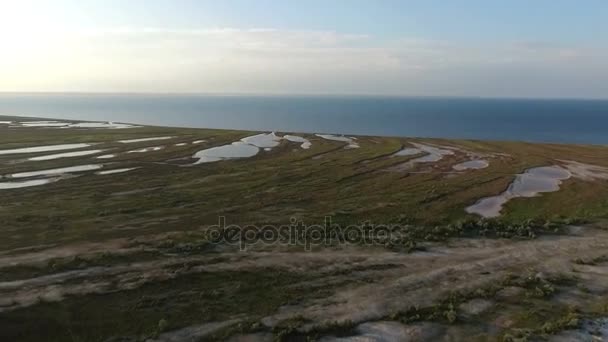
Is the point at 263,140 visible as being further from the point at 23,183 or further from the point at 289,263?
the point at 289,263

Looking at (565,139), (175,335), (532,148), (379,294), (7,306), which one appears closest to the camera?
(175,335)

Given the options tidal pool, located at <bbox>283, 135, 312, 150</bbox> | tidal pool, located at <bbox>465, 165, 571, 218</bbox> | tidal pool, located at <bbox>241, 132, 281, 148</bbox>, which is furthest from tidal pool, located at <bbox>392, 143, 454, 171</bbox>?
tidal pool, located at <bbox>241, 132, 281, 148</bbox>

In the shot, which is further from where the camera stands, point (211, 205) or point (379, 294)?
point (211, 205)

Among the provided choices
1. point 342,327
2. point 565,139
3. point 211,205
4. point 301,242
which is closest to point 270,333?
point 342,327

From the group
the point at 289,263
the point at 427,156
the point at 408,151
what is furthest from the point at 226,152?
the point at 289,263

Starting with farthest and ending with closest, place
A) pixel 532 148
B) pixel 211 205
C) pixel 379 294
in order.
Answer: pixel 532 148 < pixel 211 205 < pixel 379 294

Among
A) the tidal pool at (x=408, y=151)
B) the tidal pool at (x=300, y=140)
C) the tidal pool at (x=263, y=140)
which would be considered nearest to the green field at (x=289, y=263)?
the tidal pool at (x=408, y=151)

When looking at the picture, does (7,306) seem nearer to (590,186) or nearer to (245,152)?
(590,186)
